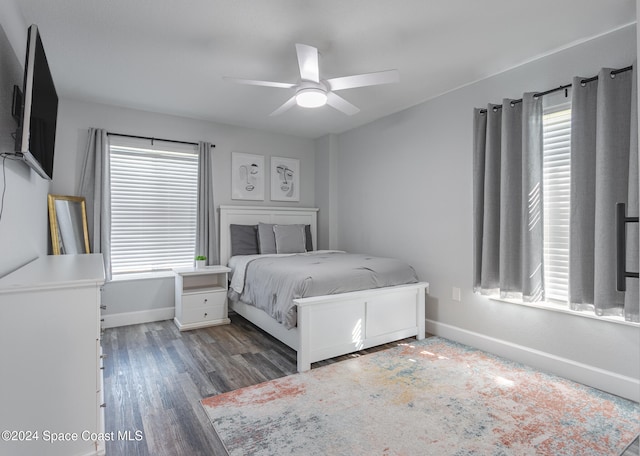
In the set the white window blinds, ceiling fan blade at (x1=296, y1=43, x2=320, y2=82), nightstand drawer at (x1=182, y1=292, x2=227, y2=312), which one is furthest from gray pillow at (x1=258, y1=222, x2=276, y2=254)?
the white window blinds

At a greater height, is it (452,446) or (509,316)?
(509,316)

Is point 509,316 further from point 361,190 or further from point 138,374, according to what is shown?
point 138,374

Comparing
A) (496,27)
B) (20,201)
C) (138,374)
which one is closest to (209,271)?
(138,374)

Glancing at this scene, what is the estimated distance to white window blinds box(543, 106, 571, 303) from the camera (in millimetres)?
2680

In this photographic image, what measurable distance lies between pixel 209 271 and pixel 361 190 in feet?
7.31

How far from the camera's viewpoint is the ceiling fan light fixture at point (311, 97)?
265cm

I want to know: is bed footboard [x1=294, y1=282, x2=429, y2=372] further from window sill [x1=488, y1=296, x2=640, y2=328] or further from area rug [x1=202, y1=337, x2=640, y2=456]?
window sill [x1=488, y1=296, x2=640, y2=328]

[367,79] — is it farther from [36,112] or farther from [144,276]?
[144,276]

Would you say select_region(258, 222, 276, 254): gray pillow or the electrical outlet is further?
select_region(258, 222, 276, 254): gray pillow

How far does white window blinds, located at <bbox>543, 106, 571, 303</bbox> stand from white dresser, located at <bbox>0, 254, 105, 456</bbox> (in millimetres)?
3127

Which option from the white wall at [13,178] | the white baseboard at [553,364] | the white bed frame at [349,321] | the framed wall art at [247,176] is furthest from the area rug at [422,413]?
the framed wall art at [247,176]

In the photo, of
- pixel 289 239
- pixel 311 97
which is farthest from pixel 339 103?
pixel 289 239

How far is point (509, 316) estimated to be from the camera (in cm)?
301

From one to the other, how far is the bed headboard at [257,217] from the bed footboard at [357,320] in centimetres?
215
